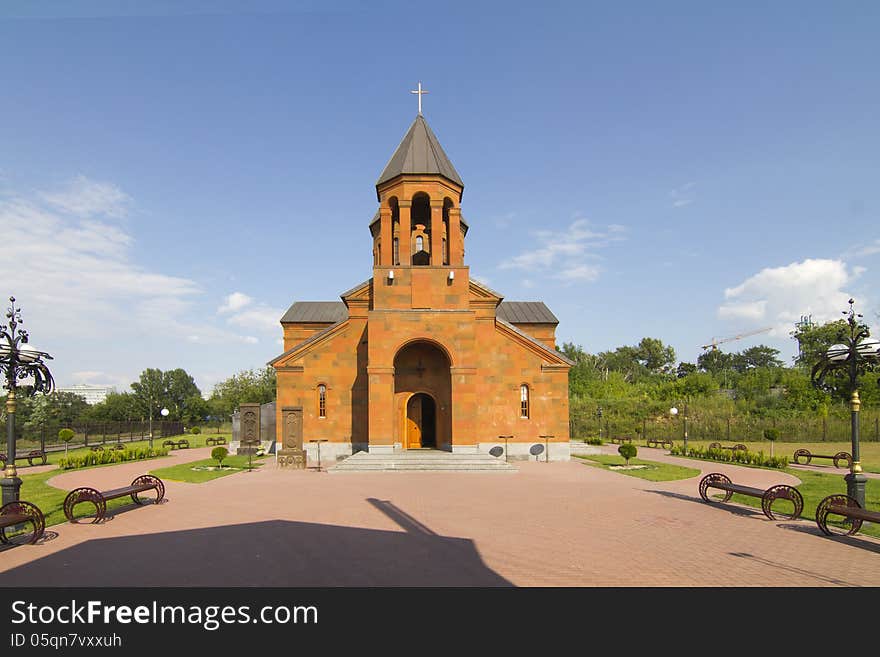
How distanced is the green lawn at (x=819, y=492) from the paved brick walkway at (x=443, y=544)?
1.01m

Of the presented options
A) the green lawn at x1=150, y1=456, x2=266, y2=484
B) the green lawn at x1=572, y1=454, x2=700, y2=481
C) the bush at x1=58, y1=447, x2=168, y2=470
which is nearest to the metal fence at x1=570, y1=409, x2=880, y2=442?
the green lawn at x1=572, y1=454, x2=700, y2=481

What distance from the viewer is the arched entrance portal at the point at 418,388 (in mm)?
24172

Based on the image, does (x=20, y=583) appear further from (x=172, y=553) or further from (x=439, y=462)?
(x=439, y=462)

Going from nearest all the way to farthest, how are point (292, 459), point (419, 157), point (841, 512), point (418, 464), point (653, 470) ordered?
point (841, 512) → point (653, 470) → point (418, 464) → point (292, 459) → point (419, 157)

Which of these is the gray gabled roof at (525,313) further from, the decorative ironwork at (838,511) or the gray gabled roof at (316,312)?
the decorative ironwork at (838,511)

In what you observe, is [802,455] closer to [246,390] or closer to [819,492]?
[819,492]

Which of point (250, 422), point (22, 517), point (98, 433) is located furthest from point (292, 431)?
point (98, 433)

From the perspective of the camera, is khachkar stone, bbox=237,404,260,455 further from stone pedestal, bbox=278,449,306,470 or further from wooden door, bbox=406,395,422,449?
wooden door, bbox=406,395,422,449

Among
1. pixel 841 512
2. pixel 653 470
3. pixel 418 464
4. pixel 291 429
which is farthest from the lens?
pixel 291 429

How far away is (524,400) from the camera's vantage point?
2522 cm

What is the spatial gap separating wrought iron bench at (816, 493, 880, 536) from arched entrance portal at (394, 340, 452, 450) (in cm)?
1566

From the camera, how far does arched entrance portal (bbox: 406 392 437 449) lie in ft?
81.2

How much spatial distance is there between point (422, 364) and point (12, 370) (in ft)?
53.2

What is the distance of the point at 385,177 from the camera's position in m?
24.5
